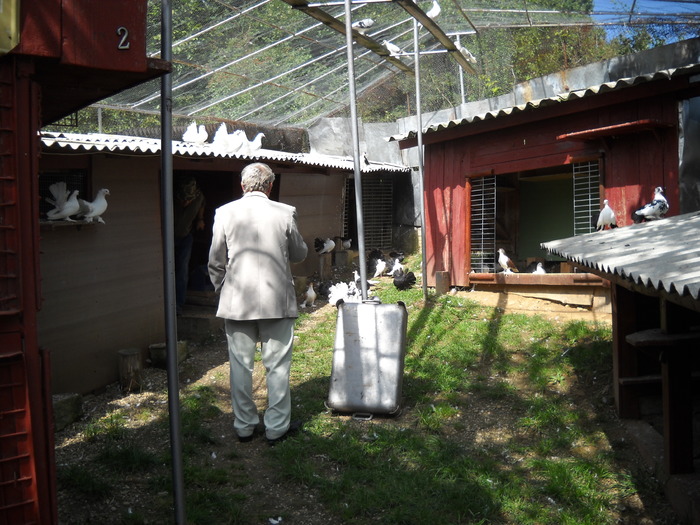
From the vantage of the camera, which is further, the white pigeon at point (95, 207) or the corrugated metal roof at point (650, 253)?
the white pigeon at point (95, 207)

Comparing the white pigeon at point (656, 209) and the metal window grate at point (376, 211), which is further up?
the metal window grate at point (376, 211)

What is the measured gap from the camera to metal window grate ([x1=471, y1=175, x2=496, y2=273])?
424 inches

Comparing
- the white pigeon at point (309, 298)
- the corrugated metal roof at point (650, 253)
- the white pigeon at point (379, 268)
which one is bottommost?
the white pigeon at point (309, 298)

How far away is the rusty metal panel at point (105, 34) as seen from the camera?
2863 mm

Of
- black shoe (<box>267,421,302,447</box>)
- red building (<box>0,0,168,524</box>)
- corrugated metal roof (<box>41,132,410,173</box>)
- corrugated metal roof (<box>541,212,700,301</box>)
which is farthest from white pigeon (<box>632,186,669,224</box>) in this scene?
red building (<box>0,0,168,524</box>)

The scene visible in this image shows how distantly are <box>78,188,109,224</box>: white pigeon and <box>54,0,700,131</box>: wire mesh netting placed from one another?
2.77m

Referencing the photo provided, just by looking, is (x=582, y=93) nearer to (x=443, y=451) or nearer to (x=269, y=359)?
(x=443, y=451)

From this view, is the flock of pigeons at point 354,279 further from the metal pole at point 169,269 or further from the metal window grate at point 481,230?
the metal pole at point 169,269

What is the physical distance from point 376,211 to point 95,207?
949 cm

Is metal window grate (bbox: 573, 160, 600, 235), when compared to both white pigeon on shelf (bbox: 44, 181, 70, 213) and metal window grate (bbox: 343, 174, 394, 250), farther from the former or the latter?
white pigeon on shelf (bbox: 44, 181, 70, 213)

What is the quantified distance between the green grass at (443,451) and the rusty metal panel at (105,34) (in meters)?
2.53

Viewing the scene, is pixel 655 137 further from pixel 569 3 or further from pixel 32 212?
pixel 569 3

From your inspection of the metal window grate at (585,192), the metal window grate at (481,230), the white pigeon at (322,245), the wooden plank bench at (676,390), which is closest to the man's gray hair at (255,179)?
the wooden plank bench at (676,390)

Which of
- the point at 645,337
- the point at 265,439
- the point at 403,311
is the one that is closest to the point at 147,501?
the point at 265,439
